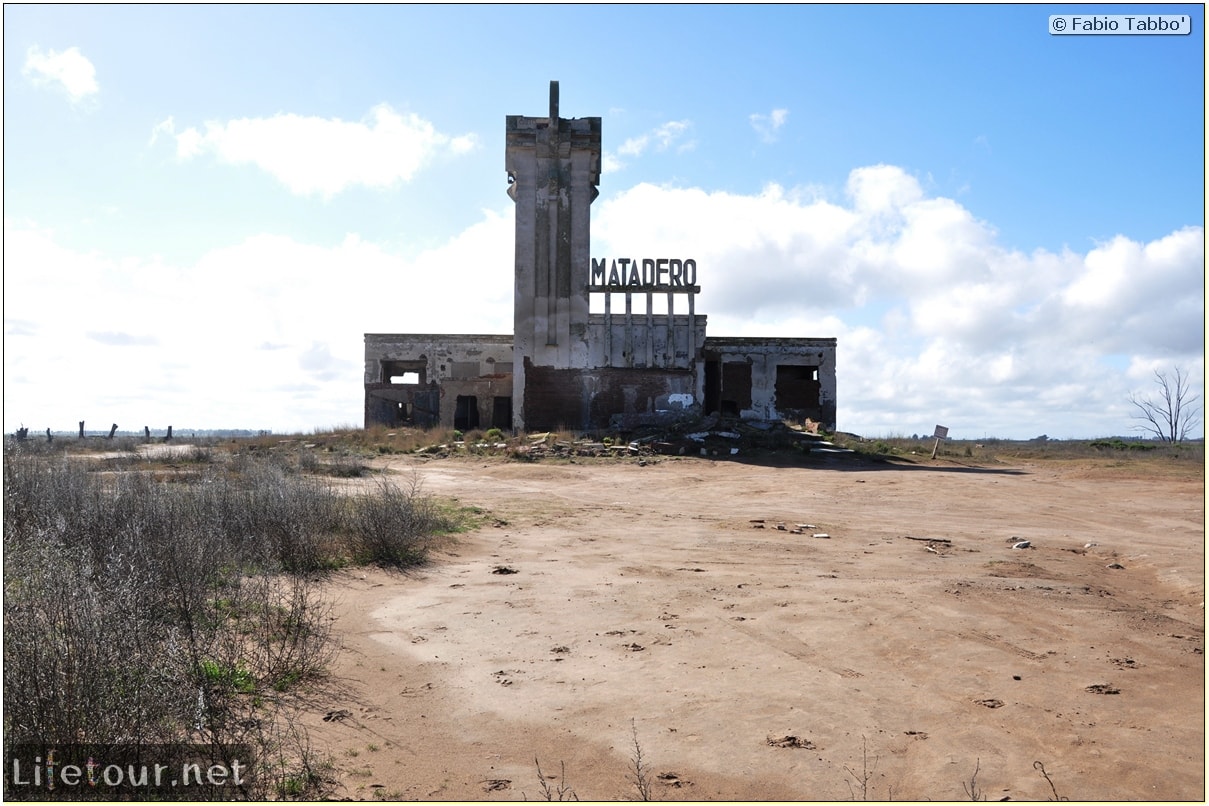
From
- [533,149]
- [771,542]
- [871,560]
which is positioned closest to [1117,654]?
[871,560]

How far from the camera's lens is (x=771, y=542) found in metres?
10.9

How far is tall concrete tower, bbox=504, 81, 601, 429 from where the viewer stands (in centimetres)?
3303

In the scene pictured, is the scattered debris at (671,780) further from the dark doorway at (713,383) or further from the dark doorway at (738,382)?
the dark doorway at (738,382)

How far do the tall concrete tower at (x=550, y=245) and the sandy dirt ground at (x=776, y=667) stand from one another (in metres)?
21.5

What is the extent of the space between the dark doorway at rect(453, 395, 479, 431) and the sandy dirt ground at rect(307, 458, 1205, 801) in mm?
25538

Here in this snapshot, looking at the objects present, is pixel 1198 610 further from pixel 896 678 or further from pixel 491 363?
pixel 491 363

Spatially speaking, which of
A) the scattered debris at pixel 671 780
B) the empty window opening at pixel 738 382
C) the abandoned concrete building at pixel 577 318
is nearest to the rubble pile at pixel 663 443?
the abandoned concrete building at pixel 577 318

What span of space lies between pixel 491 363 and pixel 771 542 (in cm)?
2828

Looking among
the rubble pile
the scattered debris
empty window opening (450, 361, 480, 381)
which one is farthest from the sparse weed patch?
empty window opening (450, 361, 480, 381)

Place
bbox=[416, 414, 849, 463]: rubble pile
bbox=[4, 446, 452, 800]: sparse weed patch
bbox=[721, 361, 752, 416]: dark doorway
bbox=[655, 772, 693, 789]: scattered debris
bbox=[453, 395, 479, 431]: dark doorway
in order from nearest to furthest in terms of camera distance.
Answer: bbox=[4, 446, 452, 800]: sparse weed patch
bbox=[655, 772, 693, 789]: scattered debris
bbox=[416, 414, 849, 463]: rubble pile
bbox=[453, 395, 479, 431]: dark doorway
bbox=[721, 361, 752, 416]: dark doorway

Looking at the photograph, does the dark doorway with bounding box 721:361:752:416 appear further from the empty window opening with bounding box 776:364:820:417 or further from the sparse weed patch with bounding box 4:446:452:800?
the sparse weed patch with bounding box 4:446:452:800

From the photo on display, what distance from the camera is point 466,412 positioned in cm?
3700

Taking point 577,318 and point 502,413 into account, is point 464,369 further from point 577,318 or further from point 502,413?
point 577,318

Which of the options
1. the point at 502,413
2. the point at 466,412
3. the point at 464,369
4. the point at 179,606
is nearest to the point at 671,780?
Answer: the point at 179,606
